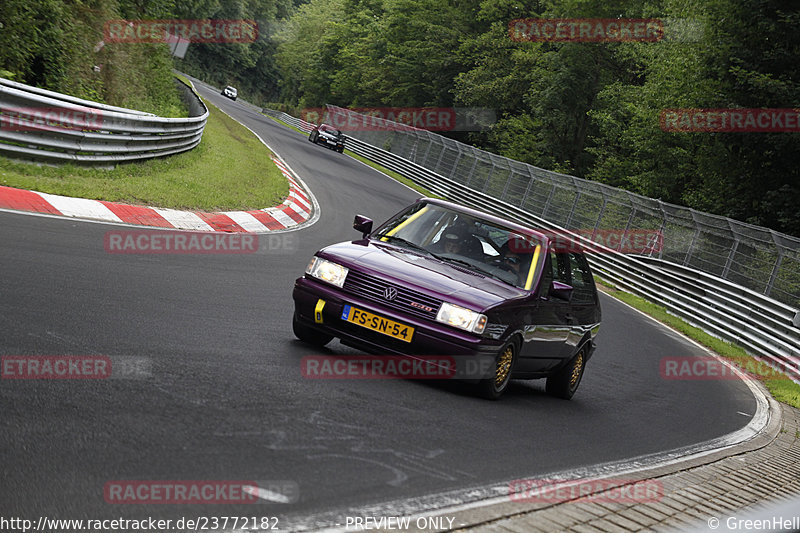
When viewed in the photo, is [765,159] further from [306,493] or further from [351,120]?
[351,120]

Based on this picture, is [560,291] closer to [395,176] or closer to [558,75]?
[395,176]

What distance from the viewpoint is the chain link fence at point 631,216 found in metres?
18.7

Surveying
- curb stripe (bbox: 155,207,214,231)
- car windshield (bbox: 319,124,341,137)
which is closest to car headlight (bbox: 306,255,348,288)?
curb stripe (bbox: 155,207,214,231)

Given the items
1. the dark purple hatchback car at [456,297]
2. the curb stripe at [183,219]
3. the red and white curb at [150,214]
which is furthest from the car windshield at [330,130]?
the dark purple hatchback car at [456,297]

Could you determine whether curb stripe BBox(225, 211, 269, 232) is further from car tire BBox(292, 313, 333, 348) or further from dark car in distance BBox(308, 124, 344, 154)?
dark car in distance BBox(308, 124, 344, 154)

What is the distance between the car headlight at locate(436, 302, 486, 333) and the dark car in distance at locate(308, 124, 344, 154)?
4512cm

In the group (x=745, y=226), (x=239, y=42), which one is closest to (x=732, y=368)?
(x=745, y=226)

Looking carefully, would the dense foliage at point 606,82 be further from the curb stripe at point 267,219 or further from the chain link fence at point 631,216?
the curb stripe at point 267,219

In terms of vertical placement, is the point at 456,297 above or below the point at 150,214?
above

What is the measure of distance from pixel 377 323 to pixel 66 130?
8.60 metres

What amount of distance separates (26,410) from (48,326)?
5.95 ft

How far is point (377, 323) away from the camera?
7023 mm

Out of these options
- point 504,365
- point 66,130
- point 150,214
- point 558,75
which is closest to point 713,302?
point 150,214

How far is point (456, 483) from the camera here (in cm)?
492
